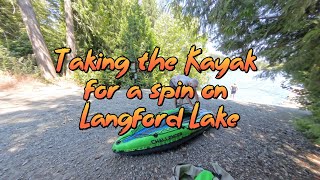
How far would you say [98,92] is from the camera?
5758 millimetres

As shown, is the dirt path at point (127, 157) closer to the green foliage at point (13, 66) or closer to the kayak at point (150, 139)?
the kayak at point (150, 139)

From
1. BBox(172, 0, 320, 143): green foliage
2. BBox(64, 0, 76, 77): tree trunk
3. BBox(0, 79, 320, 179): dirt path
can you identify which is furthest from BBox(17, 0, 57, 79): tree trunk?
BBox(172, 0, 320, 143): green foliage

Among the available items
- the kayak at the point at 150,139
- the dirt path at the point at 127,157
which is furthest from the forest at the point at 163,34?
the kayak at the point at 150,139

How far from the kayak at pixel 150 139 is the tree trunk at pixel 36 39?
7589 mm

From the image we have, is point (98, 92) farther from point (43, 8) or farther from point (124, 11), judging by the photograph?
point (43, 8)

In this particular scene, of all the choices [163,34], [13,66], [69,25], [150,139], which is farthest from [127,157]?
[163,34]

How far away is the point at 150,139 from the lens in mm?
2533

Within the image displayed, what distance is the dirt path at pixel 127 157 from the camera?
2223 millimetres

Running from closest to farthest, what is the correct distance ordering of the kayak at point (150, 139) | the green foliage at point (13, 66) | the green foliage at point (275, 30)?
the green foliage at point (275, 30)
the kayak at point (150, 139)
the green foliage at point (13, 66)

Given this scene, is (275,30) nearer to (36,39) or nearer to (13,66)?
(36,39)

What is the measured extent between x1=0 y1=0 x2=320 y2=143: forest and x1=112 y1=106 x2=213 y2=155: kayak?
1.67 meters

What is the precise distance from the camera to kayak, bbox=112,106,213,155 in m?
2.45

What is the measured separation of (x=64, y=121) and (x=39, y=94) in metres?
3.42

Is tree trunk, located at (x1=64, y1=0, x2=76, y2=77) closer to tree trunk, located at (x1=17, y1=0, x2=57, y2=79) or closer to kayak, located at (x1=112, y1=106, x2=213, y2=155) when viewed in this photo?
tree trunk, located at (x1=17, y1=0, x2=57, y2=79)
